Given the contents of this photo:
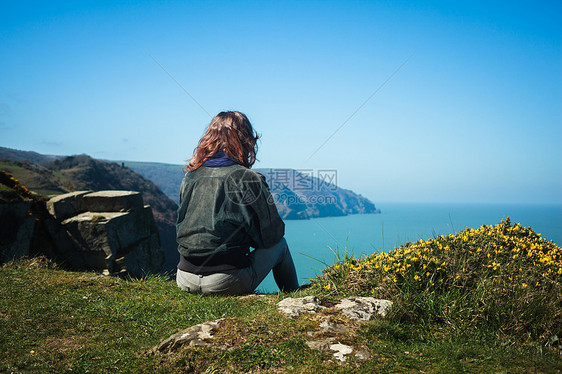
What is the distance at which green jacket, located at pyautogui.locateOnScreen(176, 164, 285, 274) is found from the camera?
3793 mm

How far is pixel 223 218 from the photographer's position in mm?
3781

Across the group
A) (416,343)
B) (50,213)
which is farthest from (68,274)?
(416,343)

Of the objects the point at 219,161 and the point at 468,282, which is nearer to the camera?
the point at 468,282

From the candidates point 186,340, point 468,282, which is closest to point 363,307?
point 468,282

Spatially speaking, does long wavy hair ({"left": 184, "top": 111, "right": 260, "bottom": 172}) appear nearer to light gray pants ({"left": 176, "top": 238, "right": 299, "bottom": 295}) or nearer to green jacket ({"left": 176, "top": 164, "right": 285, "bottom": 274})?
green jacket ({"left": 176, "top": 164, "right": 285, "bottom": 274})

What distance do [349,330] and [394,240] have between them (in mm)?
2662

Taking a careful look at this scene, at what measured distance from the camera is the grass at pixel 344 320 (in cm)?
244

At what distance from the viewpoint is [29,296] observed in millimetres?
4215

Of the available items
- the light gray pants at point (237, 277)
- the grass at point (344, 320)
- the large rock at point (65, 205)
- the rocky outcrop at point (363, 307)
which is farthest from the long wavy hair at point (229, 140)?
the large rock at point (65, 205)

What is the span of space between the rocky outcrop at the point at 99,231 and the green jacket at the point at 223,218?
16.4 ft

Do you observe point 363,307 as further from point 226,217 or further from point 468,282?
point 226,217

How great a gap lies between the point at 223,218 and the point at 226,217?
0.04m

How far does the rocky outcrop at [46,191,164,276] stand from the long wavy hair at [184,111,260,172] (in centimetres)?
500

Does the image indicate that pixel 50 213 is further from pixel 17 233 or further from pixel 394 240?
pixel 394 240
